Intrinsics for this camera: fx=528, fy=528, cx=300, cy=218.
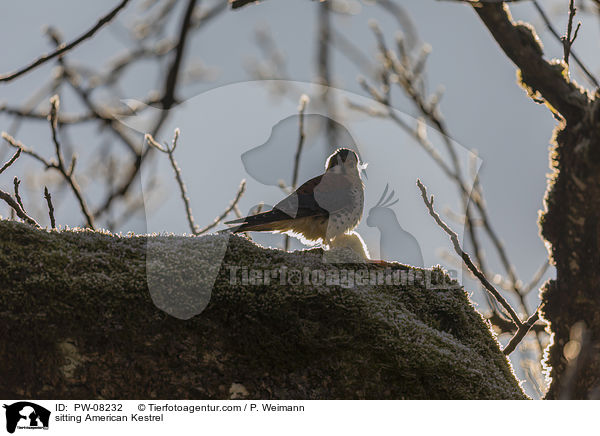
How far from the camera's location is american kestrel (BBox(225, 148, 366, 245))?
3.52 m

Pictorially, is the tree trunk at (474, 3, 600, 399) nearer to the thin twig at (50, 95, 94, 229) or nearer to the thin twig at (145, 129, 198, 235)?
the thin twig at (145, 129, 198, 235)

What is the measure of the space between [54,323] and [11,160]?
172 cm

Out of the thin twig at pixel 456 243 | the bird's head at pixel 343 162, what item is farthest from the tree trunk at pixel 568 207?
the bird's head at pixel 343 162

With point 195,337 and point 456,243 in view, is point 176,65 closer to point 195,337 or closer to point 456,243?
point 456,243

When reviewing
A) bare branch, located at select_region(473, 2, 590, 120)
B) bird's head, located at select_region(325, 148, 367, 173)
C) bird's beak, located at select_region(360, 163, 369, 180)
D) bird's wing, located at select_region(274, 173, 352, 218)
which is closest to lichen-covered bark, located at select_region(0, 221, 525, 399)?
bare branch, located at select_region(473, 2, 590, 120)

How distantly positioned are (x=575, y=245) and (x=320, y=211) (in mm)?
1841

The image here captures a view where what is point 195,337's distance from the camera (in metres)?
1.85

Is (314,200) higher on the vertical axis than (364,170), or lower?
lower

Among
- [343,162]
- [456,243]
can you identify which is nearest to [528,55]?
[456,243]

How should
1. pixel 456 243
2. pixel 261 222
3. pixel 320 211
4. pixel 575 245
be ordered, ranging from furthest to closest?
pixel 320 211 < pixel 261 222 < pixel 456 243 < pixel 575 245

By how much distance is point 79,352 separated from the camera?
5.78ft

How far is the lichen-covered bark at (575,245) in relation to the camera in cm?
188

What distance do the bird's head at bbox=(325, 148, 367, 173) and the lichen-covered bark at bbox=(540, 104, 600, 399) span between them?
184 cm

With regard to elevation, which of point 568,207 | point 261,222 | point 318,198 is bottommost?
point 568,207
